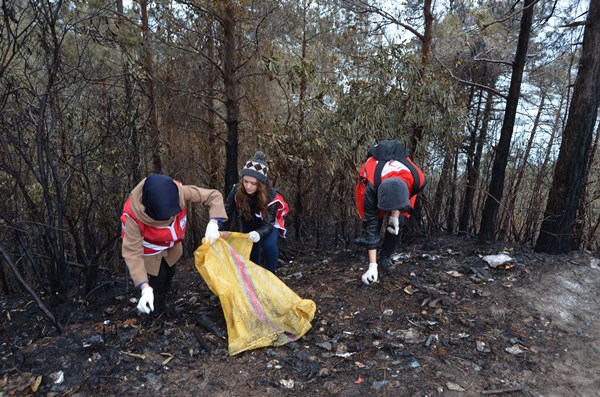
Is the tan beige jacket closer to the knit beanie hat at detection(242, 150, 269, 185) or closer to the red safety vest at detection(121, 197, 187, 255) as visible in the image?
the red safety vest at detection(121, 197, 187, 255)

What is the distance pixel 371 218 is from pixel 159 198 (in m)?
1.72

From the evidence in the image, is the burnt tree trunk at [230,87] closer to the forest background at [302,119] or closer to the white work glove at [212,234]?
the forest background at [302,119]

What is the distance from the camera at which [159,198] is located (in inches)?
92.2

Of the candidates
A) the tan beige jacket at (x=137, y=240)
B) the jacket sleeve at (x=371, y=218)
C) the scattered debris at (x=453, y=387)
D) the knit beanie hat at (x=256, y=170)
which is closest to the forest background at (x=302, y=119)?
the tan beige jacket at (x=137, y=240)

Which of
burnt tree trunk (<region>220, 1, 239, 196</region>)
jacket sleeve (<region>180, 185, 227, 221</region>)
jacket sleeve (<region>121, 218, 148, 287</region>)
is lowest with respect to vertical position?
jacket sleeve (<region>121, 218, 148, 287</region>)

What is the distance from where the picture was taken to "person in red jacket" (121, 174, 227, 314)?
2361mm

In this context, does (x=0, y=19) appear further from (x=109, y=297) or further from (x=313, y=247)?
(x=313, y=247)

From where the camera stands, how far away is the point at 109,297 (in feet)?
11.4

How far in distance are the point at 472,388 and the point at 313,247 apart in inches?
146

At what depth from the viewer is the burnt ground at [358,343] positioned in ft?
7.52

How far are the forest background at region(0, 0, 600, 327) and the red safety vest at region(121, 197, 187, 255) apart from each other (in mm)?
991

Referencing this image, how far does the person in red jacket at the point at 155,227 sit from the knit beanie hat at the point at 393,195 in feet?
4.10

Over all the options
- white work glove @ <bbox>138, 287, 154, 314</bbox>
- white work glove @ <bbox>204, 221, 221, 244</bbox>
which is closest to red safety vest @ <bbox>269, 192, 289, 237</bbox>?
white work glove @ <bbox>204, 221, 221, 244</bbox>

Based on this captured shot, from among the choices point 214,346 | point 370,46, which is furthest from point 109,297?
point 370,46
